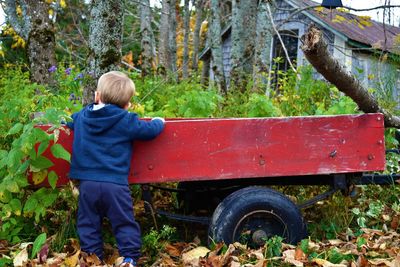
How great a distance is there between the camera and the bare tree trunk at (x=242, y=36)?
8.52 m

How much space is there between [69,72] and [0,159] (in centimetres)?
297

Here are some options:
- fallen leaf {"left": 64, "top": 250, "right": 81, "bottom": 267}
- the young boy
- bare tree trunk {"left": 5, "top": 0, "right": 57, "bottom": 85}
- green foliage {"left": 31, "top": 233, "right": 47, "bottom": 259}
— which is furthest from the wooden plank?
bare tree trunk {"left": 5, "top": 0, "right": 57, "bottom": 85}

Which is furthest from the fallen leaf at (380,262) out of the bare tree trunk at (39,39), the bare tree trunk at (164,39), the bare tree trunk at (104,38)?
the bare tree trunk at (164,39)

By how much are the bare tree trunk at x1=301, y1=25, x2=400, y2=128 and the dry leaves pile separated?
3.22ft

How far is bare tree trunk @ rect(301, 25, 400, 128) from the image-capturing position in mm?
3170

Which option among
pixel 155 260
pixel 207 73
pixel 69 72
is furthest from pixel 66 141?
pixel 207 73

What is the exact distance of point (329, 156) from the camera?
3.32 metres

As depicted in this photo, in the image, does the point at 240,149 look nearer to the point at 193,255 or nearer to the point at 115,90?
the point at 193,255

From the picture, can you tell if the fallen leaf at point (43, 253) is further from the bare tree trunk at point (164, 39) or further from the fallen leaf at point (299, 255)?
the bare tree trunk at point (164, 39)

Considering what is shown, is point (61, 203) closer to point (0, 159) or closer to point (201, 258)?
point (0, 159)

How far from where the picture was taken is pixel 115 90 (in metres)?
3.23

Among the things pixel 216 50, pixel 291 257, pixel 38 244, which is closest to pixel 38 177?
pixel 38 244

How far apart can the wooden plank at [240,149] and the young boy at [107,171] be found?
11cm

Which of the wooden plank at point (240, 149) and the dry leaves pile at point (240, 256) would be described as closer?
the dry leaves pile at point (240, 256)
